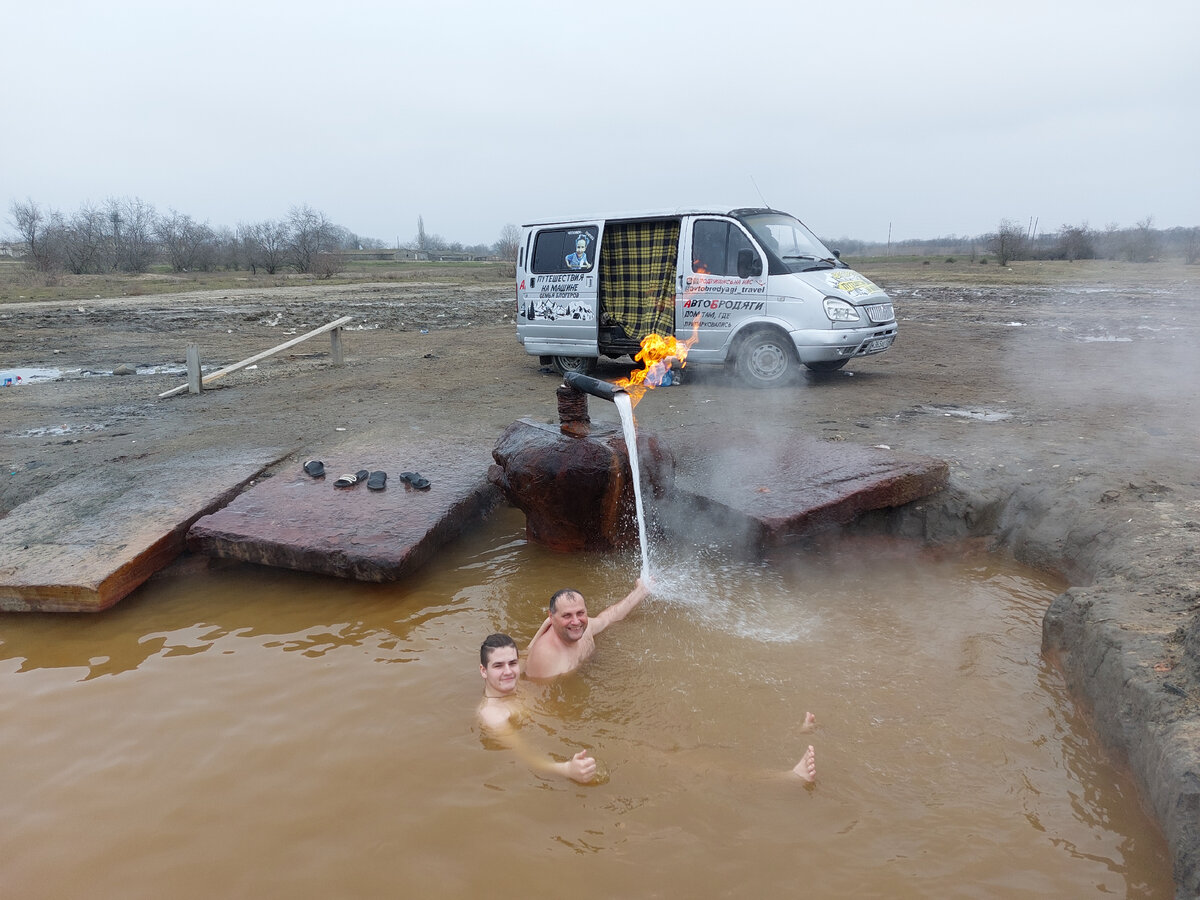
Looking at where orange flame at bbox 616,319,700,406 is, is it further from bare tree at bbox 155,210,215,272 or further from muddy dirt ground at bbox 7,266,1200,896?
bare tree at bbox 155,210,215,272

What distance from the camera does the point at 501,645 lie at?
12.0 feet

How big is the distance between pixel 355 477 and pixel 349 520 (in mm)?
754

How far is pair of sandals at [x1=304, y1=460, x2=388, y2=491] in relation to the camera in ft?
18.2

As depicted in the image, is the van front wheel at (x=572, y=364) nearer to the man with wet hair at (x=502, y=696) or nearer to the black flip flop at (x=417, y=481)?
the black flip flop at (x=417, y=481)

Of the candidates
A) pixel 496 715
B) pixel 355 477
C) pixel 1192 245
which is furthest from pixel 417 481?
pixel 1192 245

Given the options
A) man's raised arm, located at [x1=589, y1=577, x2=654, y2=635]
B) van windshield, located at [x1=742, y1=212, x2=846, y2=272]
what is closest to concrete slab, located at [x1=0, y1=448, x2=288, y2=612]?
man's raised arm, located at [x1=589, y1=577, x2=654, y2=635]

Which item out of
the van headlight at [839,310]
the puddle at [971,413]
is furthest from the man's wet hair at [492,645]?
the van headlight at [839,310]

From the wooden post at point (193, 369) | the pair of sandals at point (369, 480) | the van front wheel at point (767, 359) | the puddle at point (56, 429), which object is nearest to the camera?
the pair of sandals at point (369, 480)

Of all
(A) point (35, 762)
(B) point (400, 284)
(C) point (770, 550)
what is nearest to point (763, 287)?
(C) point (770, 550)

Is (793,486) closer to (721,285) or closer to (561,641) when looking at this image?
(561,641)

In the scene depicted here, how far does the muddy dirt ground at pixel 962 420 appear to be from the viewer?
3.32 m

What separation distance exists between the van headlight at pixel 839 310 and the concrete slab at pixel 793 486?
11.3 feet

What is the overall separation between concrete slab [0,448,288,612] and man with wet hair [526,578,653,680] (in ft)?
8.60

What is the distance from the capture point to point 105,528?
5.06m
